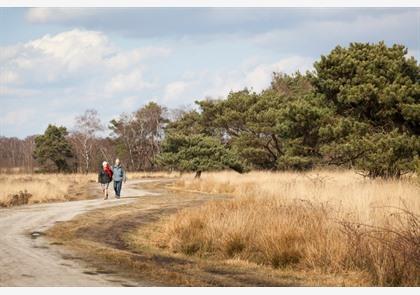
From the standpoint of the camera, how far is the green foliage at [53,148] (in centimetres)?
7231

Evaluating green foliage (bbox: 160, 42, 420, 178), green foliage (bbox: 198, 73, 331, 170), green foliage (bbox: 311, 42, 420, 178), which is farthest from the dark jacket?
green foliage (bbox: 198, 73, 331, 170)

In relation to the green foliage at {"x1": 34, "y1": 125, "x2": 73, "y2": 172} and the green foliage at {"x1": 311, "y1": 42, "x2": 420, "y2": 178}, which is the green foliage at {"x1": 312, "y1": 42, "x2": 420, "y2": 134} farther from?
the green foliage at {"x1": 34, "y1": 125, "x2": 73, "y2": 172}

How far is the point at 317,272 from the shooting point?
9562 millimetres

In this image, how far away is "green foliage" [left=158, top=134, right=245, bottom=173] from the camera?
41.3 meters

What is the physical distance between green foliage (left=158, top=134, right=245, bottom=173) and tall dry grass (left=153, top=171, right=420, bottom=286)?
24.6 metres

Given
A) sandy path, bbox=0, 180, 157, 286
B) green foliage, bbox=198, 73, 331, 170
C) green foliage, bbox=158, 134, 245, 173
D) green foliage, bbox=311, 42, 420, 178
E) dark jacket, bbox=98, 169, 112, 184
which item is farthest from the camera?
green foliage, bbox=198, 73, 331, 170

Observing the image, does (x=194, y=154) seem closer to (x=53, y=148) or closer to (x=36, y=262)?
(x=36, y=262)

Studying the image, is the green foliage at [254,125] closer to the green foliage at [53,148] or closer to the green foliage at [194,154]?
the green foliage at [194,154]

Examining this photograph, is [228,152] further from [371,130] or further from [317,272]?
[317,272]

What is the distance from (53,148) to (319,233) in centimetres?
6514

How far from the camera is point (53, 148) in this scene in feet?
237

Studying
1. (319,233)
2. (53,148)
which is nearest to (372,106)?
(319,233)

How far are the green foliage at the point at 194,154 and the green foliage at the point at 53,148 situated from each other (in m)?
33.7

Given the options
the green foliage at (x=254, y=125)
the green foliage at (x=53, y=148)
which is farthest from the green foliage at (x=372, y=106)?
the green foliage at (x=53, y=148)
